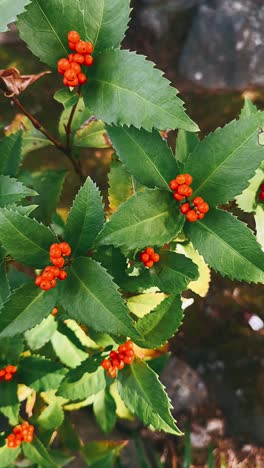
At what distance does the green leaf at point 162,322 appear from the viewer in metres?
1.36

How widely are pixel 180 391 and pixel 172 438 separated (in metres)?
0.23

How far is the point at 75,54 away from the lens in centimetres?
117

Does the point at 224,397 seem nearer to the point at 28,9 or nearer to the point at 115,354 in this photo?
the point at 115,354

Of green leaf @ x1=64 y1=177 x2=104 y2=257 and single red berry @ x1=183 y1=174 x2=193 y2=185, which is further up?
green leaf @ x1=64 y1=177 x2=104 y2=257

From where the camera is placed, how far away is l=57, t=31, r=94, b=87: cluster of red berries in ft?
3.77

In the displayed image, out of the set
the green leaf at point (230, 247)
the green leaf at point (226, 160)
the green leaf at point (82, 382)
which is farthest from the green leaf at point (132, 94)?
the green leaf at point (82, 382)

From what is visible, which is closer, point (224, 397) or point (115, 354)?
point (115, 354)

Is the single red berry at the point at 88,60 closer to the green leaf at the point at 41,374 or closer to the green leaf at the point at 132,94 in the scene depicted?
the green leaf at the point at 132,94

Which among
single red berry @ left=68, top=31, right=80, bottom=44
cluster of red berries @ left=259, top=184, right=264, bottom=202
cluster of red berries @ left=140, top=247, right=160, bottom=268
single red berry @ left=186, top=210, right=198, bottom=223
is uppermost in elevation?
single red berry @ left=68, top=31, right=80, bottom=44

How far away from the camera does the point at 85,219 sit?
48.4 inches

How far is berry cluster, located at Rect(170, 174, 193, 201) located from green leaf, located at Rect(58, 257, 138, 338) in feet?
0.89

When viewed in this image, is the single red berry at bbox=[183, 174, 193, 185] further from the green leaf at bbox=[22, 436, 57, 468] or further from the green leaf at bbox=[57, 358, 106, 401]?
the green leaf at bbox=[22, 436, 57, 468]

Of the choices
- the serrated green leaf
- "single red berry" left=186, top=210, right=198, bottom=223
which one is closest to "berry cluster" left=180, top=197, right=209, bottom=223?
"single red berry" left=186, top=210, right=198, bottom=223

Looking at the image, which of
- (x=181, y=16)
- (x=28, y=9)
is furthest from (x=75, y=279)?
(x=181, y=16)
